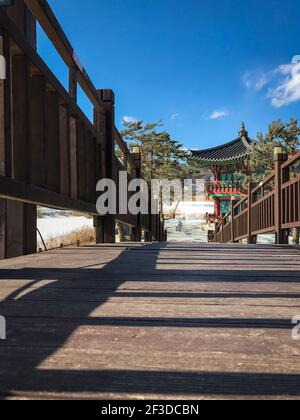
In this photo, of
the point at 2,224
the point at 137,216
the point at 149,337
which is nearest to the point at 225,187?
the point at 137,216

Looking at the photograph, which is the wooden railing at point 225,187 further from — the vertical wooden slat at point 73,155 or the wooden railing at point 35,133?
the vertical wooden slat at point 73,155

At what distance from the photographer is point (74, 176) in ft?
9.61

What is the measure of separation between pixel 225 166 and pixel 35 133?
26970 mm

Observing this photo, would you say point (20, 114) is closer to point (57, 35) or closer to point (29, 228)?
point (57, 35)

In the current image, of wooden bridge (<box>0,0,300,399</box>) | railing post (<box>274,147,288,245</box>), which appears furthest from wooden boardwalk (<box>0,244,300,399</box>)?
railing post (<box>274,147,288,245</box>)

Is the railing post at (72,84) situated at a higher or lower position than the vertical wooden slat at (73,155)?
higher

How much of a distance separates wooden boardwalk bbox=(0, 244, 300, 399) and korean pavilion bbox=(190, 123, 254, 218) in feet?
79.5

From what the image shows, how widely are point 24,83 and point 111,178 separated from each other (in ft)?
7.77

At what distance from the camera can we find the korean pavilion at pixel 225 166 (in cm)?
2631

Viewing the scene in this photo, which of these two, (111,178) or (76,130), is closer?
(76,130)

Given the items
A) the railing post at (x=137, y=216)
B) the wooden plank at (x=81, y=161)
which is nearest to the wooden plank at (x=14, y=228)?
the wooden plank at (x=81, y=161)

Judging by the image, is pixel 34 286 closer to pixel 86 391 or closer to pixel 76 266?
pixel 76 266

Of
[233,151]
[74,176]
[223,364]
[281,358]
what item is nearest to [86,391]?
[223,364]

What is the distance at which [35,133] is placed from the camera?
220cm
